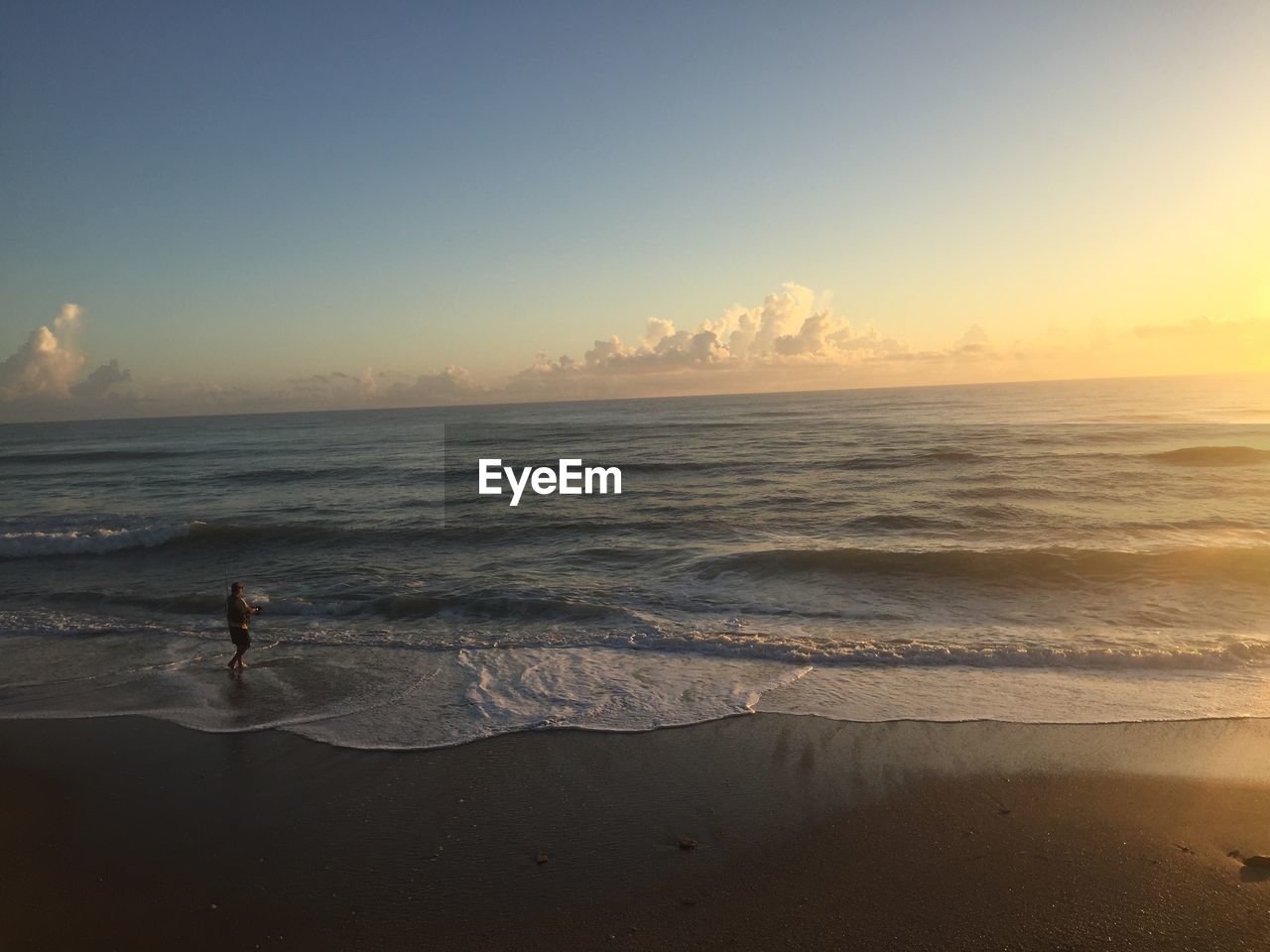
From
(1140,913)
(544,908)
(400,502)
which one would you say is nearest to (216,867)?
(544,908)

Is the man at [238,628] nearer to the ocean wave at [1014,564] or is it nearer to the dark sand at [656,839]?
the dark sand at [656,839]

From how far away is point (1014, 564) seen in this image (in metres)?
15.8

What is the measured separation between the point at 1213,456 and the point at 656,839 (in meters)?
36.9

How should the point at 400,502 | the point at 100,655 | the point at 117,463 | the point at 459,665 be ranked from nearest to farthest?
the point at 459,665
the point at 100,655
the point at 400,502
the point at 117,463

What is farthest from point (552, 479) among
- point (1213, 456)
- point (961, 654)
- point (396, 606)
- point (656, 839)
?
point (1213, 456)

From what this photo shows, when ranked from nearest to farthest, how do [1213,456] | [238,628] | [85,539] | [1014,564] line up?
[238,628], [1014,564], [85,539], [1213,456]

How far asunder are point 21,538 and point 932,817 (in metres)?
24.7

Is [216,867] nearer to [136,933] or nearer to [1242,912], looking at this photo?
[136,933]

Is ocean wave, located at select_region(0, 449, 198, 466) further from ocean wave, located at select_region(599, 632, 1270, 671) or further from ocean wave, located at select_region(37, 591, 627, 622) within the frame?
ocean wave, located at select_region(599, 632, 1270, 671)

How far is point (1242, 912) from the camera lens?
4898 millimetres

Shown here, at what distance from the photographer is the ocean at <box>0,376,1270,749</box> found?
911 cm

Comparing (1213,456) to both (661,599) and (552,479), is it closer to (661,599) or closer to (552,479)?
(552,479)

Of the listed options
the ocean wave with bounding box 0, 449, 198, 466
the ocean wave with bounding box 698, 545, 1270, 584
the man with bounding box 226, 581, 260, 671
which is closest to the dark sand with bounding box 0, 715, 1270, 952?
the man with bounding box 226, 581, 260, 671

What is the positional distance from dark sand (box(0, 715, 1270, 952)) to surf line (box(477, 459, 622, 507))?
19.3 metres
